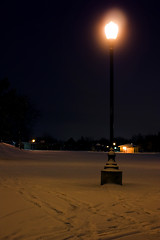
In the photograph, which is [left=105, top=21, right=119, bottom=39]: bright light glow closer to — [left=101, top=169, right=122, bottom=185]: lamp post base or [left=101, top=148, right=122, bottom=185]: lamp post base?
[left=101, top=148, right=122, bottom=185]: lamp post base

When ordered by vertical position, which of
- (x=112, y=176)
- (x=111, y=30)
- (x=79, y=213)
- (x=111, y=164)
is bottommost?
(x=79, y=213)

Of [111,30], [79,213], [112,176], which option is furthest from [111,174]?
[79,213]

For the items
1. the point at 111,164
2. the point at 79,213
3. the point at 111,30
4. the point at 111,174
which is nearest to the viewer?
the point at 79,213

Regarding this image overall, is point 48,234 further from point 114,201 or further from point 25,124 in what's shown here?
point 25,124

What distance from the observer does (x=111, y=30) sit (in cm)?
1497

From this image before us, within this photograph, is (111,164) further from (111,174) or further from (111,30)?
(111,30)

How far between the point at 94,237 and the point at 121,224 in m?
1.23

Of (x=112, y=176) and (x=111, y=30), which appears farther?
(x=111, y=30)

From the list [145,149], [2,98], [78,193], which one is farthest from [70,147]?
[78,193]

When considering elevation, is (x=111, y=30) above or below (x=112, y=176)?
above

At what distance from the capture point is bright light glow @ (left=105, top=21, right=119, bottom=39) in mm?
14898

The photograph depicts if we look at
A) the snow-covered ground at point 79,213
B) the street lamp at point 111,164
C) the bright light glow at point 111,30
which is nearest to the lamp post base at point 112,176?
the street lamp at point 111,164

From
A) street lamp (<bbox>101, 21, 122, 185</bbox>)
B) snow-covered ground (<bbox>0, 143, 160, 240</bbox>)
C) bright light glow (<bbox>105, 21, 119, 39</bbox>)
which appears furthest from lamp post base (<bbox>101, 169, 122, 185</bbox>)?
bright light glow (<bbox>105, 21, 119, 39</bbox>)

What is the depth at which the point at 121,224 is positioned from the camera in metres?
7.75
